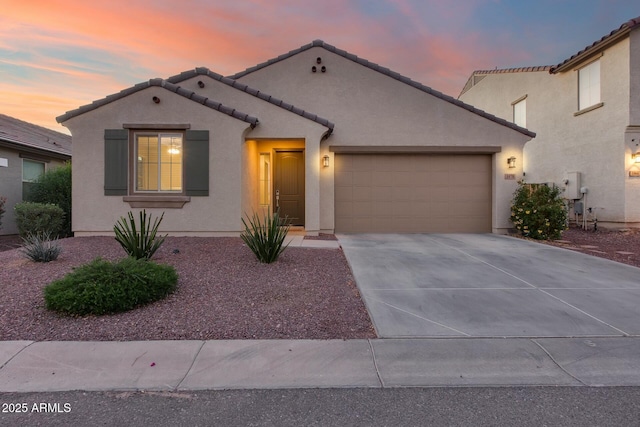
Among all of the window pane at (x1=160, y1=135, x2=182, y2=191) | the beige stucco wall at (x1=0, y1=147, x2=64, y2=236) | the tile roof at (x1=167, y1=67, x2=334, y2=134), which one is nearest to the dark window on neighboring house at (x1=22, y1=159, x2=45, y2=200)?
the beige stucco wall at (x1=0, y1=147, x2=64, y2=236)

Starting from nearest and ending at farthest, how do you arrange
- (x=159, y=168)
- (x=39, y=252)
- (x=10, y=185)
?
(x=39, y=252)
(x=159, y=168)
(x=10, y=185)

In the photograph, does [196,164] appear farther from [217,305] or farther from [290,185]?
[217,305]

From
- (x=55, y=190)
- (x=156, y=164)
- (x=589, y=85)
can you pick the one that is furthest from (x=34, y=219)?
(x=589, y=85)

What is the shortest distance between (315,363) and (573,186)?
14.3 m

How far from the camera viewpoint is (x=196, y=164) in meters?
9.06

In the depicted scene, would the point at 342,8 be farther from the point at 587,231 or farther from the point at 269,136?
the point at 587,231

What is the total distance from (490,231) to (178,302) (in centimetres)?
1017

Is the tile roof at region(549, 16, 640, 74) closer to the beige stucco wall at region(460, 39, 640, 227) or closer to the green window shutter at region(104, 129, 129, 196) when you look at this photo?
the beige stucco wall at region(460, 39, 640, 227)

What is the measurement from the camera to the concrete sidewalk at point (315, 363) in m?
2.95

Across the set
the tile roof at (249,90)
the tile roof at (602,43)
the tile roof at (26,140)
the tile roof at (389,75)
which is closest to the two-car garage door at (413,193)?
the tile roof at (389,75)

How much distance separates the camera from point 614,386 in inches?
114

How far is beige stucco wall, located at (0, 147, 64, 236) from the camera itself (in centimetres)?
1183

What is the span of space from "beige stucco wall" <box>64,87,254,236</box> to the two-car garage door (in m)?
3.63

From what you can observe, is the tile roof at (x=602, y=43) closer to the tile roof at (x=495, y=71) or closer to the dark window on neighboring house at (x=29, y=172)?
the tile roof at (x=495, y=71)
